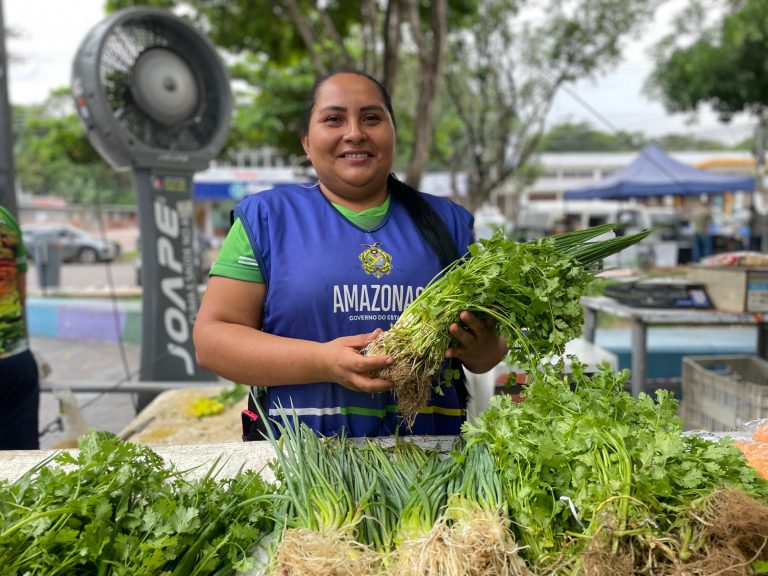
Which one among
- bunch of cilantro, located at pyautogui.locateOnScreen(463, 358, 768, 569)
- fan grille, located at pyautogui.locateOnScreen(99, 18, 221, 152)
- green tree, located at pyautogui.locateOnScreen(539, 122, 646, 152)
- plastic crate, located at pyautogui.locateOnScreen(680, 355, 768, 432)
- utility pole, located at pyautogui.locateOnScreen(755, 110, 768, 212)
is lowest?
plastic crate, located at pyautogui.locateOnScreen(680, 355, 768, 432)

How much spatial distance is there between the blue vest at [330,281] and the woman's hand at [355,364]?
21 cm

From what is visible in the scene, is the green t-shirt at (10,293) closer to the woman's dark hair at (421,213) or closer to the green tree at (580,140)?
the woman's dark hair at (421,213)

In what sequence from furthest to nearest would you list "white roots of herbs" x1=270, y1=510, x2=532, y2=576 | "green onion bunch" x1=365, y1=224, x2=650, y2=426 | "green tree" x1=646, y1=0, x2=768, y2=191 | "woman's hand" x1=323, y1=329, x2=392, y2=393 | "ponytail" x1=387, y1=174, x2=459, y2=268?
"green tree" x1=646, y1=0, x2=768, y2=191, "ponytail" x1=387, y1=174, x2=459, y2=268, "green onion bunch" x1=365, y1=224, x2=650, y2=426, "woman's hand" x1=323, y1=329, x2=392, y2=393, "white roots of herbs" x1=270, y1=510, x2=532, y2=576

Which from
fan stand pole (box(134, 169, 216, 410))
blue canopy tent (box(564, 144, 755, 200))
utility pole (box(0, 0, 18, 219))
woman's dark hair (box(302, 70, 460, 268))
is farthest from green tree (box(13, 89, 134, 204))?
woman's dark hair (box(302, 70, 460, 268))

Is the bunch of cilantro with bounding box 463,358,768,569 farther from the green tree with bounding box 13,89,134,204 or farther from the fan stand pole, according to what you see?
the green tree with bounding box 13,89,134,204

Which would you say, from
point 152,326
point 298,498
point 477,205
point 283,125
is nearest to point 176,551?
point 298,498

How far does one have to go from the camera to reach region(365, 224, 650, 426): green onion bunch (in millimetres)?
1559

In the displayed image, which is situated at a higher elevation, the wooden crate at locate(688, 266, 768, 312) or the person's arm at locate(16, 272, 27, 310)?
the person's arm at locate(16, 272, 27, 310)

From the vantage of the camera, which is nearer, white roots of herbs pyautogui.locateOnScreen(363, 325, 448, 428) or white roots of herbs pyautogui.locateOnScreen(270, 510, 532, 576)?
white roots of herbs pyautogui.locateOnScreen(270, 510, 532, 576)

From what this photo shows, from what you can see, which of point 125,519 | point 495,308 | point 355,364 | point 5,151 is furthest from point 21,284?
point 495,308

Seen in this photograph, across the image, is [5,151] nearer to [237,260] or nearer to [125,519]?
[237,260]

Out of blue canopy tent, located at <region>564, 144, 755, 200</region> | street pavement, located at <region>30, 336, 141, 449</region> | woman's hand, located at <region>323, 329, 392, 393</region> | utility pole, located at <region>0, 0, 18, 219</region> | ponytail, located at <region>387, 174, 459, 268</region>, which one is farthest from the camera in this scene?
blue canopy tent, located at <region>564, 144, 755, 200</region>

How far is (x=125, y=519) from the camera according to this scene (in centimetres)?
130

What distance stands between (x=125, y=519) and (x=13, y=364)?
2.05 metres
